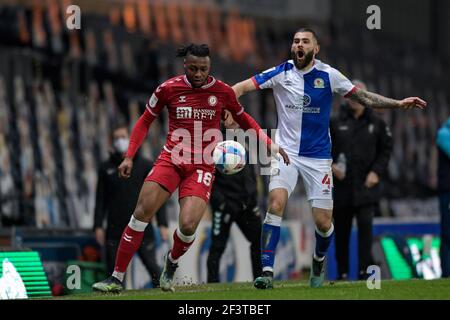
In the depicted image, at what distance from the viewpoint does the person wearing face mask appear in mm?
14797

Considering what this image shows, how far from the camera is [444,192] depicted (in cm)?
1461

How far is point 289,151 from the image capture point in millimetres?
11891

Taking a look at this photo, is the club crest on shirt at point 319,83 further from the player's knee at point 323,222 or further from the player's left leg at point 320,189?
the player's knee at point 323,222

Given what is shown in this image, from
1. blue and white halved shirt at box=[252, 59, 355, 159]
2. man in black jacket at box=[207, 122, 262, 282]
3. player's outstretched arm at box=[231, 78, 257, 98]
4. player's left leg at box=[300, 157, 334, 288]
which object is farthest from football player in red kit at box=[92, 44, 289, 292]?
man in black jacket at box=[207, 122, 262, 282]

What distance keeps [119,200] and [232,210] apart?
4.51ft

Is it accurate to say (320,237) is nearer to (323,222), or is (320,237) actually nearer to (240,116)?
(323,222)

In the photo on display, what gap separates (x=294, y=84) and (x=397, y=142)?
1814cm

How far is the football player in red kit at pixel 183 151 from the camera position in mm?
11086

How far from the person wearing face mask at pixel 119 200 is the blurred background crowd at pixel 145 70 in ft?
8.29

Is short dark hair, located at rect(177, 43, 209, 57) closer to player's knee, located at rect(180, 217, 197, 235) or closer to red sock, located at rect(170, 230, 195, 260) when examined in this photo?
player's knee, located at rect(180, 217, 197, 235)

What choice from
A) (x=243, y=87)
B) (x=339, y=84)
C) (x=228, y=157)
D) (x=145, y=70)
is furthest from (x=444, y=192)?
(x=145, y=70)

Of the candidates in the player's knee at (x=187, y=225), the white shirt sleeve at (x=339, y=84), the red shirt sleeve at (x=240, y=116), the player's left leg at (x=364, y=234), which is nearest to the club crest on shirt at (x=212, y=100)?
the red shirt sleeve at (x=240, y=116)

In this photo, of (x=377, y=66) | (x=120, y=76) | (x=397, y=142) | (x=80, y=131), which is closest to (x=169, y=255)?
(x=80, y=131)

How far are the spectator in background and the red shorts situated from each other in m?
4.17
